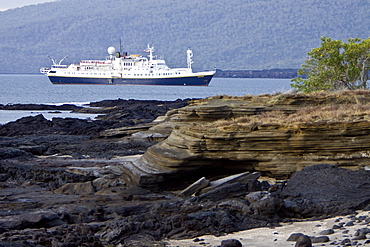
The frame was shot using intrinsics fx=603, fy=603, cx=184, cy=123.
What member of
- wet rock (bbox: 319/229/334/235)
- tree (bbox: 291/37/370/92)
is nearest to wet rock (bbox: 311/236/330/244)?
wet rock (bbox: 319/229/334/235)

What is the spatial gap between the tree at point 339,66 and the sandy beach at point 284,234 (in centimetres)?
2301

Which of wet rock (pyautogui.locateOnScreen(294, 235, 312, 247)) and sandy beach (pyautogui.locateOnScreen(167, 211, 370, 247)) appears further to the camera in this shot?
sandy beach (pyautogui.locateOnScreen(167, 211, 370, 247))

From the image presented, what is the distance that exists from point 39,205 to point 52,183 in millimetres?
3109

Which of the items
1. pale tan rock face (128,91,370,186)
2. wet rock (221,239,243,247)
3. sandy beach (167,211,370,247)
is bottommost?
sandy beach (167,211,370,247)

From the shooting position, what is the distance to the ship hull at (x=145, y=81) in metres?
118

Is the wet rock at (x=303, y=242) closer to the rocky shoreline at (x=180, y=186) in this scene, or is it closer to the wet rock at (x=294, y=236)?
the wet rock at (x=294, y=236)

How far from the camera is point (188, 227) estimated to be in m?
9.93

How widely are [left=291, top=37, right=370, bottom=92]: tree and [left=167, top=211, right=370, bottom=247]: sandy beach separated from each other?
2301cm

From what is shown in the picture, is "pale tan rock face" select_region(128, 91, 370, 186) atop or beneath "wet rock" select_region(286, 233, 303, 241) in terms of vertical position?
atop

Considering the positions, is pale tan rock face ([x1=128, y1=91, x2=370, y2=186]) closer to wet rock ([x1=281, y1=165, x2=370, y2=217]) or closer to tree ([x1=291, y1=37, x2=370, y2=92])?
wet rock ([x1=281, y1=165, x2=370, y2=217])

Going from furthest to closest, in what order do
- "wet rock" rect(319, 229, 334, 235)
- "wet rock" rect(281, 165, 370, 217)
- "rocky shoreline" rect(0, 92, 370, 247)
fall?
1. "wet rock" rect(281, 165, 370, 217)
2. "rocky shoreline" rect(0, 92, 370, 247)
3. "wet rock" rect(319, 229, 334, 235)

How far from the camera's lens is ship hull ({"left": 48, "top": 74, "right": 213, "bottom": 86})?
118438mm

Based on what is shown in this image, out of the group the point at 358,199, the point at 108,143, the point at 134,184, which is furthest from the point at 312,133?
the point at 108,143

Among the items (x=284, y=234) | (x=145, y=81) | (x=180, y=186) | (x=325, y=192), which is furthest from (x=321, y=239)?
(x=145, y=81)
